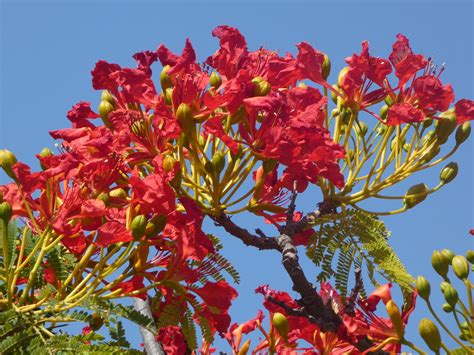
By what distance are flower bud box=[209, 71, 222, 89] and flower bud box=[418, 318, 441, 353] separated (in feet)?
3.46

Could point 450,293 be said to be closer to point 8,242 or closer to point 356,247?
point 356,247

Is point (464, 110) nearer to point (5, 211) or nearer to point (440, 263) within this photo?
point (440, 263)

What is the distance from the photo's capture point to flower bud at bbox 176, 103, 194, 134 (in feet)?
8.17

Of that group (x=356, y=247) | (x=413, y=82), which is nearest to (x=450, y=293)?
(x=356, y=247)

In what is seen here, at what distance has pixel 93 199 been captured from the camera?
2.53 m

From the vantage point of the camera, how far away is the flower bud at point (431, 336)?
233cm

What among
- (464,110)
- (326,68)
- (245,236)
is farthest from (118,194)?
(464,110)

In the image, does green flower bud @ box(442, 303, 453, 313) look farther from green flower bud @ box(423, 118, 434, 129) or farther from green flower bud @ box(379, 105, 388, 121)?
green flower bud @ box(379, 105, 388, 121)

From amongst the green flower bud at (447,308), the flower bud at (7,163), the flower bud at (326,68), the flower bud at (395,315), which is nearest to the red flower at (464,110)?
the flower bud at (326,68)

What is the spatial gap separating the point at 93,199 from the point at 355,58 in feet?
3.70

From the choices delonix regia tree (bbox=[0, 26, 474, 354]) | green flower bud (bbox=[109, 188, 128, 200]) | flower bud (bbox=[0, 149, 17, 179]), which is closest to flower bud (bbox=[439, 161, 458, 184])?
delonix regia tree (bbox=[0, 26, 474, 354])

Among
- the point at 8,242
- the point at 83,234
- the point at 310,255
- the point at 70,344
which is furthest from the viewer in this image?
the point at 310,255

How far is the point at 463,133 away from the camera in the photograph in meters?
3.00

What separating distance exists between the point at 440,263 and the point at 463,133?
2.09 feet
